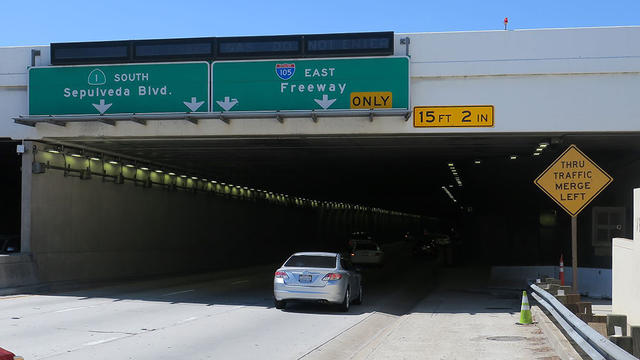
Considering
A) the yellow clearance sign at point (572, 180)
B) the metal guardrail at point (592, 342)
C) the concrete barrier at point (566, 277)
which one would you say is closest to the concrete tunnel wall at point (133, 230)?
the concrete barrier at point (566, 277)

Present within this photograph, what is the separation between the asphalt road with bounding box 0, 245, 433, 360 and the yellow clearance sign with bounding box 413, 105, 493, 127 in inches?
218

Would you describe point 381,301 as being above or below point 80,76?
below

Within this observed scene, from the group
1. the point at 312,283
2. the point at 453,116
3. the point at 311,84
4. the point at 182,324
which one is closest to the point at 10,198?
the point at 311,84

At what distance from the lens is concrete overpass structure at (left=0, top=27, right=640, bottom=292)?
21562mm

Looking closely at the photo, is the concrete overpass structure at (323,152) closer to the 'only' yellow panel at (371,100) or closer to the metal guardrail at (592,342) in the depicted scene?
the 'only' yellow panel at (371,100)

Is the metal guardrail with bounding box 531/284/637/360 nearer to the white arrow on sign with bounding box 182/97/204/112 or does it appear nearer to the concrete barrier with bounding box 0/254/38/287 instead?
the white arrow on sign with bounding box 182/97/204/112

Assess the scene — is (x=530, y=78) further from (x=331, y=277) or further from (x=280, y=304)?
(x=280, y=304)

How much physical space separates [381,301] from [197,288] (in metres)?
7.08

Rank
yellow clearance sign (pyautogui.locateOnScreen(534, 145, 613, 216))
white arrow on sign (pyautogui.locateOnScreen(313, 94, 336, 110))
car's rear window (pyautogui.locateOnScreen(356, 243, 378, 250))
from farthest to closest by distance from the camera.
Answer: car's rear window (pyautogui.locateOnScreen(356, 243, 378, 250))
white arrow on sign (pyautogui.locateOnScreen(313, 94, 336, 110))
yellow clearance sign (pyautogui.locateOnScreen(534, 145, 613, 216))

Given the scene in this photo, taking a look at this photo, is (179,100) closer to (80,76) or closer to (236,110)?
(236,110)

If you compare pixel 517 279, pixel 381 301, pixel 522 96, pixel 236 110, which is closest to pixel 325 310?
pixel 381 301

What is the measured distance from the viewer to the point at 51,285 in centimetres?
2470

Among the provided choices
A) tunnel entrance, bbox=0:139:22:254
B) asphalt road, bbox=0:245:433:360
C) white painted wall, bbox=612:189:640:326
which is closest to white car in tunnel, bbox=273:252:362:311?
asphalt road, bbox=0:245:433:360

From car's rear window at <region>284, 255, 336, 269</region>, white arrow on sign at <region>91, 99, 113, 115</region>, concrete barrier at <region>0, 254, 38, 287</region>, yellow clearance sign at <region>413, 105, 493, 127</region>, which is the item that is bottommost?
concrete barrier at <region>0, 254, 38, 287</region>
